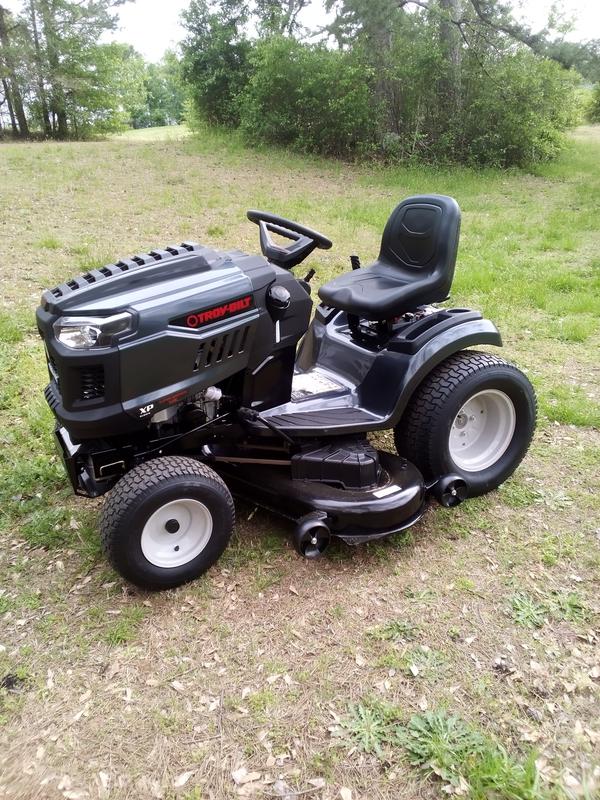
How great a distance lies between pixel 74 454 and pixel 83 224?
19.8 ft

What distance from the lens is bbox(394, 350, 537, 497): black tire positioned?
287 cm

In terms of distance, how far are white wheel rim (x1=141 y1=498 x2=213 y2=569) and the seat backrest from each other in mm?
1464

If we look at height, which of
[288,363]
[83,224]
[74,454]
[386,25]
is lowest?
[83,224]

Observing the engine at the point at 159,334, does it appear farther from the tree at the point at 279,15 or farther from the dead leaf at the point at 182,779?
the tree at the point at 279,15

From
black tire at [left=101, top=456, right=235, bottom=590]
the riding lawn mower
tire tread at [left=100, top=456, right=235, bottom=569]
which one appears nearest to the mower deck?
the riding lawn mower

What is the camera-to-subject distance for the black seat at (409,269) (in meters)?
2.85

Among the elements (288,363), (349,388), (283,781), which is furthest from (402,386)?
(283,781)

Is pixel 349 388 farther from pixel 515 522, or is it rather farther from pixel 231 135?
pixel 231 135

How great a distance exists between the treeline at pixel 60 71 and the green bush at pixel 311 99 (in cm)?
371

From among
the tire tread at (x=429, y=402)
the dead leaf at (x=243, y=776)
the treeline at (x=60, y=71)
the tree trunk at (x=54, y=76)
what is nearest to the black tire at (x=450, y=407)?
the tire tread at (x=429, y=402)

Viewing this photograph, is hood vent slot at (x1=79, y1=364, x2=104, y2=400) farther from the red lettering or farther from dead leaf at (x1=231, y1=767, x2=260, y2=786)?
dead leaf at (x1=231, y1=767, x2=260, y2=786)

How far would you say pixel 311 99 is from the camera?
1263cm

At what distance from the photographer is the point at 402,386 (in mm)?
2801

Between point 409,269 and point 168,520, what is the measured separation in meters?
1.64
